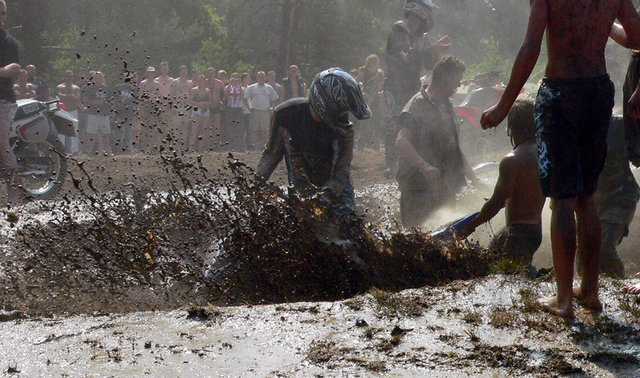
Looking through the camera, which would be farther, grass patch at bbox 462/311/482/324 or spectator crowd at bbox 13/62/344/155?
spectator crowd at bbox 13/62/344/155

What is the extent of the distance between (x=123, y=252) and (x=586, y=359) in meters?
3.26

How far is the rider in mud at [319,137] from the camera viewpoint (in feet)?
20.2

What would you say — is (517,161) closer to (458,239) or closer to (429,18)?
(458,239)

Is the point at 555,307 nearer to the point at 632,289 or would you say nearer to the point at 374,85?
the point at 632,289

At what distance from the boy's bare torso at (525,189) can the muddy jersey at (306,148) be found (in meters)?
1.25

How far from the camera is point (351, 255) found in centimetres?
551

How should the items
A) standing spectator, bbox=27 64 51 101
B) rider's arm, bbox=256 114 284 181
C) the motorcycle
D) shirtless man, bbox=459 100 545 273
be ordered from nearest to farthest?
shirtless man, bbox=459 100 545 273 → rider's arm, bbox=256 114 284 181 → the motorcycle → standing spectator, bbox=27 64 51 101

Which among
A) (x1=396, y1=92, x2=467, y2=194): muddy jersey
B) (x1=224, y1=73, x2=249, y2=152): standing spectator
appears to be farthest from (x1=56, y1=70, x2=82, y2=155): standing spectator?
(x1=396, y1=92, x2=467, y2=194): muddy jersey

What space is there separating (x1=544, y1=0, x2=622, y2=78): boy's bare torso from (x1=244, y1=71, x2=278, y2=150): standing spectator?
14.8 metres

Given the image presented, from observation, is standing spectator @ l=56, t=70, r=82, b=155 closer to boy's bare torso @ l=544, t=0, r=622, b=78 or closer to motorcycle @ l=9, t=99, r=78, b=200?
motorcycle @ l=9, t=99, r=78, b=200

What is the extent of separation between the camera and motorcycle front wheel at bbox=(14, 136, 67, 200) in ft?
36.6

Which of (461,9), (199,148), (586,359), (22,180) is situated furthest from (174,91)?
(461,9)

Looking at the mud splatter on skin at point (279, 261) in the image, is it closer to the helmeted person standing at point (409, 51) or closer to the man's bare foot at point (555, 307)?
the man's bare foot at point (555, 307)

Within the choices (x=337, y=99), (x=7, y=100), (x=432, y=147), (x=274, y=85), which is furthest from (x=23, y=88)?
(x=337, y=99)
